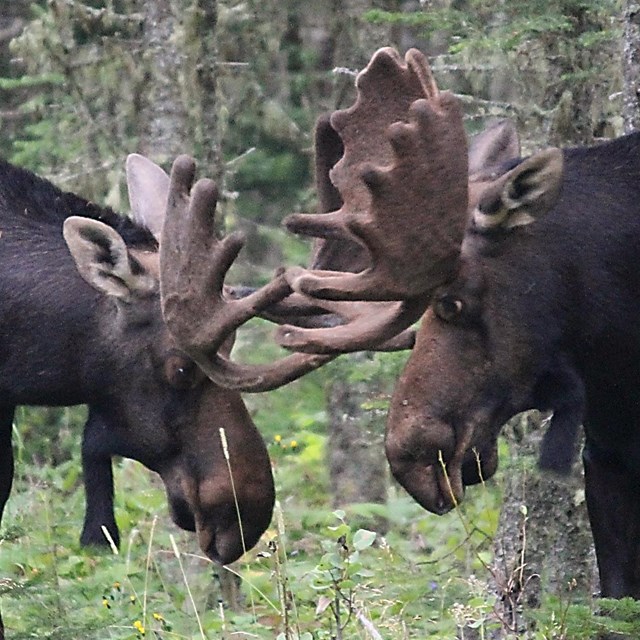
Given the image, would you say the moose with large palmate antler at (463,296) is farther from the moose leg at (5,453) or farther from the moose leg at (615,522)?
the moose leg at (5,453)

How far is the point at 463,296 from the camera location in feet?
22.0

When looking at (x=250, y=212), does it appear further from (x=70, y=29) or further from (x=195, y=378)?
→ (x=195, y=378)

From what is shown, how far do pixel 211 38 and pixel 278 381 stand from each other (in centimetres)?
381

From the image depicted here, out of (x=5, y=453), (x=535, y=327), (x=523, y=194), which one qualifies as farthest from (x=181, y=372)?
(x=523, y=194)

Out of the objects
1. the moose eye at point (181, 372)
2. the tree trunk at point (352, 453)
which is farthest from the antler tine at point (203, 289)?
the tree trunk at point (352, 453)

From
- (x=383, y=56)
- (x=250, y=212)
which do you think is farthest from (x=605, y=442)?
(x=250, y=212)

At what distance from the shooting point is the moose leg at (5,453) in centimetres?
774

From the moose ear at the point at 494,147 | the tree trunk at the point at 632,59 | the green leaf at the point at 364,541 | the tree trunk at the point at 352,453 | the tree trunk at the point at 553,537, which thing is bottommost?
the tree trunk at the point at 352,453

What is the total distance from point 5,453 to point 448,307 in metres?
2.41

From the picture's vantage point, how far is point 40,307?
24.3ft

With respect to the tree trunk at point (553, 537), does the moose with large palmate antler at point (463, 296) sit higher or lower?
higher

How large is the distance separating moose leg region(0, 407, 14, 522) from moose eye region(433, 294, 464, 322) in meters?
2.25

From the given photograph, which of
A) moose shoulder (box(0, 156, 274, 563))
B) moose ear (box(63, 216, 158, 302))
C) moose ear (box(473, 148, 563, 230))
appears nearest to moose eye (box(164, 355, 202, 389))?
moose shoulder (box(0, 156, 274, 563))

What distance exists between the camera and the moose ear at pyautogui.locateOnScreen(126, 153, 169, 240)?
779 centimetres
